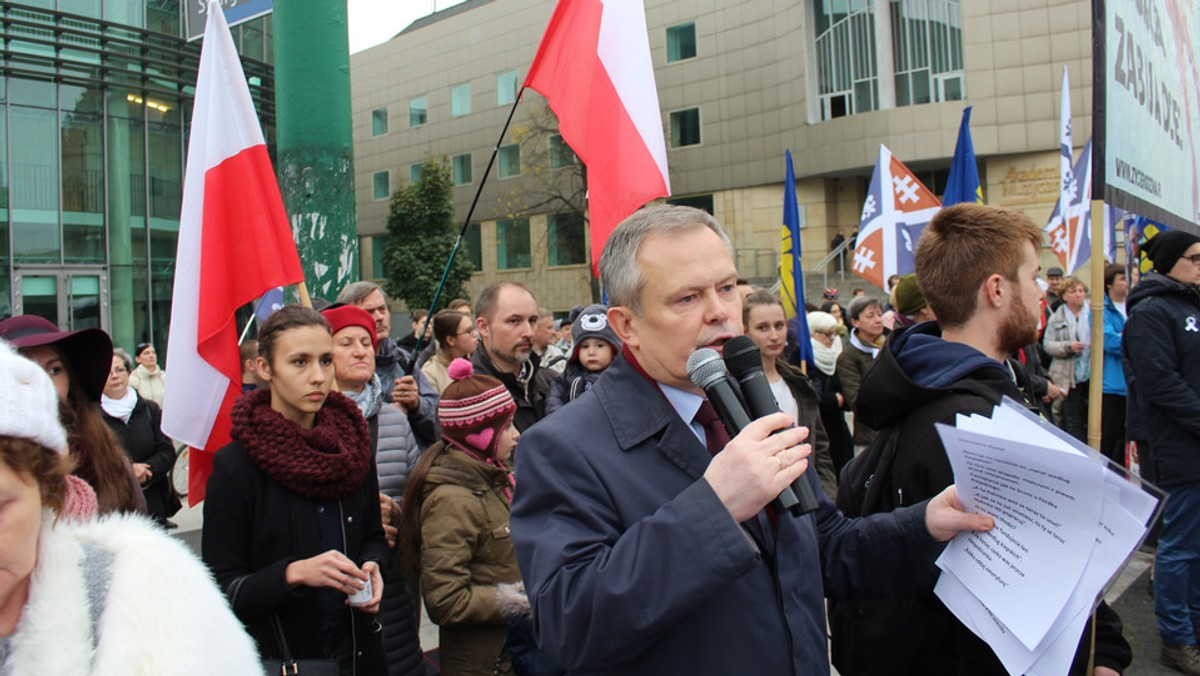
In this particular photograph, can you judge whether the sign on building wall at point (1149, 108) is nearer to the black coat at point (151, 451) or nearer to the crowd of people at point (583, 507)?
the crowd of people at point (583, 507)

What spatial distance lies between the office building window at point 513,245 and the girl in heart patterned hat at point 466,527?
3664 cm

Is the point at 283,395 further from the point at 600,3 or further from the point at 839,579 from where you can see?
the point at 600,3

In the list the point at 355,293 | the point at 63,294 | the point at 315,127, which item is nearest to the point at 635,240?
the point at 355,293

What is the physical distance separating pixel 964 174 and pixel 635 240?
686 centimetres

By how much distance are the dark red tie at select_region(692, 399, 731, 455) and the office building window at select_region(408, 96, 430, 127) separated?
43956mm

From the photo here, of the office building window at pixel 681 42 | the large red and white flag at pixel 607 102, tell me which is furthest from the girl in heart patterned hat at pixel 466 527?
the office building window at pixel 681 42

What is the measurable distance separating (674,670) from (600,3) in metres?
3.97

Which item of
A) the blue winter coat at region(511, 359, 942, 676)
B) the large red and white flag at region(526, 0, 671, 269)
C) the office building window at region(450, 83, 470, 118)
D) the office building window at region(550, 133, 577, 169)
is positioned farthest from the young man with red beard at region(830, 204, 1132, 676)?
the office building window at region(450, 83, 470, 118)

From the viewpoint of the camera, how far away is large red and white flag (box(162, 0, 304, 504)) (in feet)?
13.1

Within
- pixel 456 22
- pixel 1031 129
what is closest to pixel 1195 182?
pixel 1031 129

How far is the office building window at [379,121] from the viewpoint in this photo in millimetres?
45938

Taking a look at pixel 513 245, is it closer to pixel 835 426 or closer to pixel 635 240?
pixel 835 426

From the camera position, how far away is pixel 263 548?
9.55 feet

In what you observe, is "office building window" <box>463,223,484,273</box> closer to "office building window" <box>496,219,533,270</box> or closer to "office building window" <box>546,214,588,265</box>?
"office building window" <box>496,219,533,270</box>
